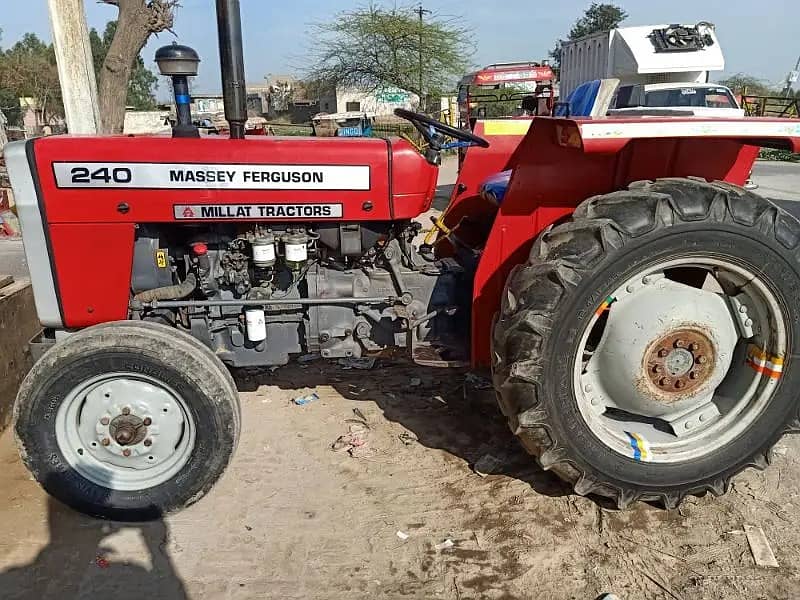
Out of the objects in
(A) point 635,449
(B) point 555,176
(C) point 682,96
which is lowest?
(A) point 635,449

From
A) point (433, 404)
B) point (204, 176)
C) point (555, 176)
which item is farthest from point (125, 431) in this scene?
point (555, 176)

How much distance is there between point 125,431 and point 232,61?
→ 1526 millimetres


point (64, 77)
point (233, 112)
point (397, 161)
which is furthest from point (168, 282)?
point (64, 77)

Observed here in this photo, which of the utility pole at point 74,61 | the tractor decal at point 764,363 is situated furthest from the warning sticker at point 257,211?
the utility pole at point 74,61

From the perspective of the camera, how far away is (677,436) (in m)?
2.71

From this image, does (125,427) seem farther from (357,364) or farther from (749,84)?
(749,84)

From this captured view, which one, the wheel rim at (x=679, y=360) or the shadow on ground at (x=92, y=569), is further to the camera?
the wheel rim at (x=679, y=360)

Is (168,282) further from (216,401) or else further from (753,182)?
(753,182)

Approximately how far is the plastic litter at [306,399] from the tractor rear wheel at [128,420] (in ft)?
3.61

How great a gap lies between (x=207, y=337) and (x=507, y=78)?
15.1 metres

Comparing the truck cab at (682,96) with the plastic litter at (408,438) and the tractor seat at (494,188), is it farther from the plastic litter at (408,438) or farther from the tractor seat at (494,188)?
the plastic litter at (408,438)

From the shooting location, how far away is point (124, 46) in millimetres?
8273

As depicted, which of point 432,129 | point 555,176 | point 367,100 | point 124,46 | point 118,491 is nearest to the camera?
point 118,491

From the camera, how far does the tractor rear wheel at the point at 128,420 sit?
243cm
